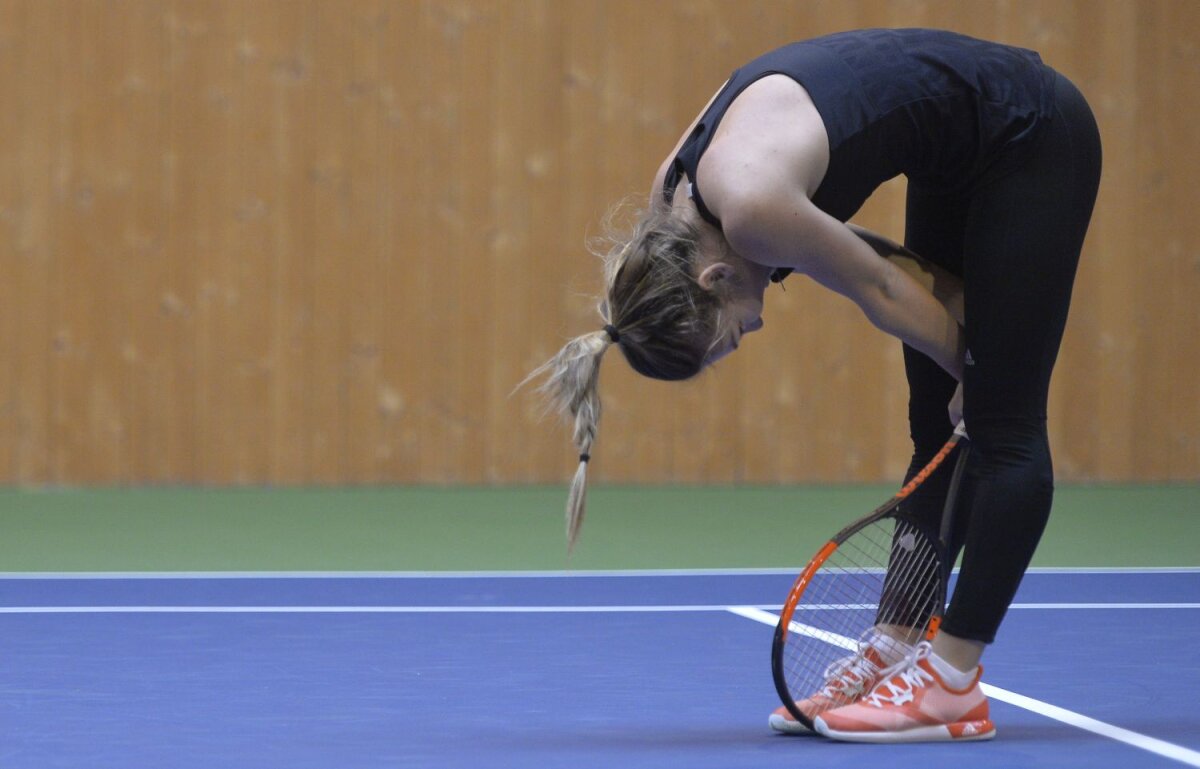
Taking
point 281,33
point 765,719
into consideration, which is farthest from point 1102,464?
point 765,719

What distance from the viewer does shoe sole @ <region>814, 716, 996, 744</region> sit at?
2.30m

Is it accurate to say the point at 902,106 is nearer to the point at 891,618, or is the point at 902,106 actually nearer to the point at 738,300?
the point at 738,300

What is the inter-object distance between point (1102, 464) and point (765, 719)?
515cm

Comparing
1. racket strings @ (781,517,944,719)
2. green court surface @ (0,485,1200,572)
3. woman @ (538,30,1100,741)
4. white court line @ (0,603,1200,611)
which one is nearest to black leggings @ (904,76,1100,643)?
woman @ (538,30,1100,741)

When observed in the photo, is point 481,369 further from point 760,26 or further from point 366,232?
point 760,26

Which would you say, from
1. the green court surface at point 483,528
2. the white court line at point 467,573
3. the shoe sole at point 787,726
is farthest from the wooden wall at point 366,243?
the shoe sole at point 787,726

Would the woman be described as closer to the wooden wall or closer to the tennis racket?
the tennis racket

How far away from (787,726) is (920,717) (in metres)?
0.19

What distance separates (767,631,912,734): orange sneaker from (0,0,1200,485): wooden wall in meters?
4.39

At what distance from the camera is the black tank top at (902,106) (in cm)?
223

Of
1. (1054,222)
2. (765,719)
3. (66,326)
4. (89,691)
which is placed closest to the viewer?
(1054,222)

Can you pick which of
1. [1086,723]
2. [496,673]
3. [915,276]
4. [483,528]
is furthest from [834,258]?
[483,528]

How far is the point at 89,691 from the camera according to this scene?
106 inches

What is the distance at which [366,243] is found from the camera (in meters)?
6.96
